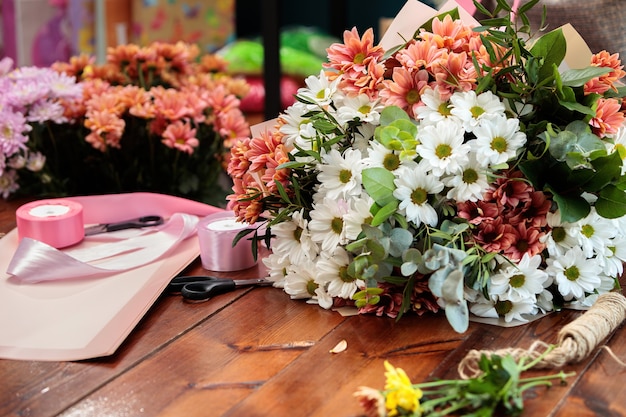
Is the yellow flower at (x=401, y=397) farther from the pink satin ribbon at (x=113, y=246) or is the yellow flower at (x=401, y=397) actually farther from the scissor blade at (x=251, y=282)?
the pink satin ribbon at (x=113, y=246)

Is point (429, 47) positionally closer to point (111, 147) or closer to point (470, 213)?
point (470, 213)

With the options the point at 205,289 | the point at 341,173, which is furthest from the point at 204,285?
the point at 341,173

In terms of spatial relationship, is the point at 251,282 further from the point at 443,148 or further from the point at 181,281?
the point at 443,148

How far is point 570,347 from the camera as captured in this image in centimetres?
81

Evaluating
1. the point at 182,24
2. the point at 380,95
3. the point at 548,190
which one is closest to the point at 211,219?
the point at 380,95

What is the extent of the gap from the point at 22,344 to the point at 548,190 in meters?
0.62

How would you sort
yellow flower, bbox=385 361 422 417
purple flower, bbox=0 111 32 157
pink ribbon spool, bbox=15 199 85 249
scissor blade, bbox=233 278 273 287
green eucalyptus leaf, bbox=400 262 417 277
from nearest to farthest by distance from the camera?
yellow flower, bbox=385 361 422 417 → green eucalyptus leaf, bbox=400 262 417 277 → scissor blade, bbox=233 278 273 287 → pink ribbon spool, bbox=15 199 85 249 → purple flower, bbox=0 111 32 157

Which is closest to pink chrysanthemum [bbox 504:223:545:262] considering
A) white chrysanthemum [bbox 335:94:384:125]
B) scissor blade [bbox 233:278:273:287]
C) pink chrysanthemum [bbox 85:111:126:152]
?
white chrysanthemum [bbox 335:94:384:125]

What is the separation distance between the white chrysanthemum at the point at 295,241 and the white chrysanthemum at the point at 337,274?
0.08 ft

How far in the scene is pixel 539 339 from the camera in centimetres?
88

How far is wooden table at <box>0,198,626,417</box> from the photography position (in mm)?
760

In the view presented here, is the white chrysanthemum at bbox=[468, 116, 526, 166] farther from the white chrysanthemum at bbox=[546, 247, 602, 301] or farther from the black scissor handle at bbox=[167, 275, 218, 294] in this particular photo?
the black scissor handle at bbox=[167, 275, 218, 294]

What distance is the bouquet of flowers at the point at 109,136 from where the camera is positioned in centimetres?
142

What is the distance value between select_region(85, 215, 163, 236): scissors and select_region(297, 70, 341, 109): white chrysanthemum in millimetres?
418
